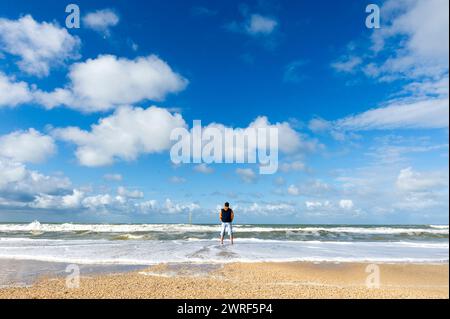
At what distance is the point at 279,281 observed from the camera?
795cm

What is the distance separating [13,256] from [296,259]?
1076 centimetres

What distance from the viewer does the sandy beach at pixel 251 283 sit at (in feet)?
21.3

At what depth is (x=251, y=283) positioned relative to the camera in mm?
7609

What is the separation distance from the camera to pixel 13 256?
1246 cm

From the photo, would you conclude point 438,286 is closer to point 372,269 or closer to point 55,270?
point 372,269

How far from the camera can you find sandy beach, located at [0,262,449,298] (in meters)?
6.50
